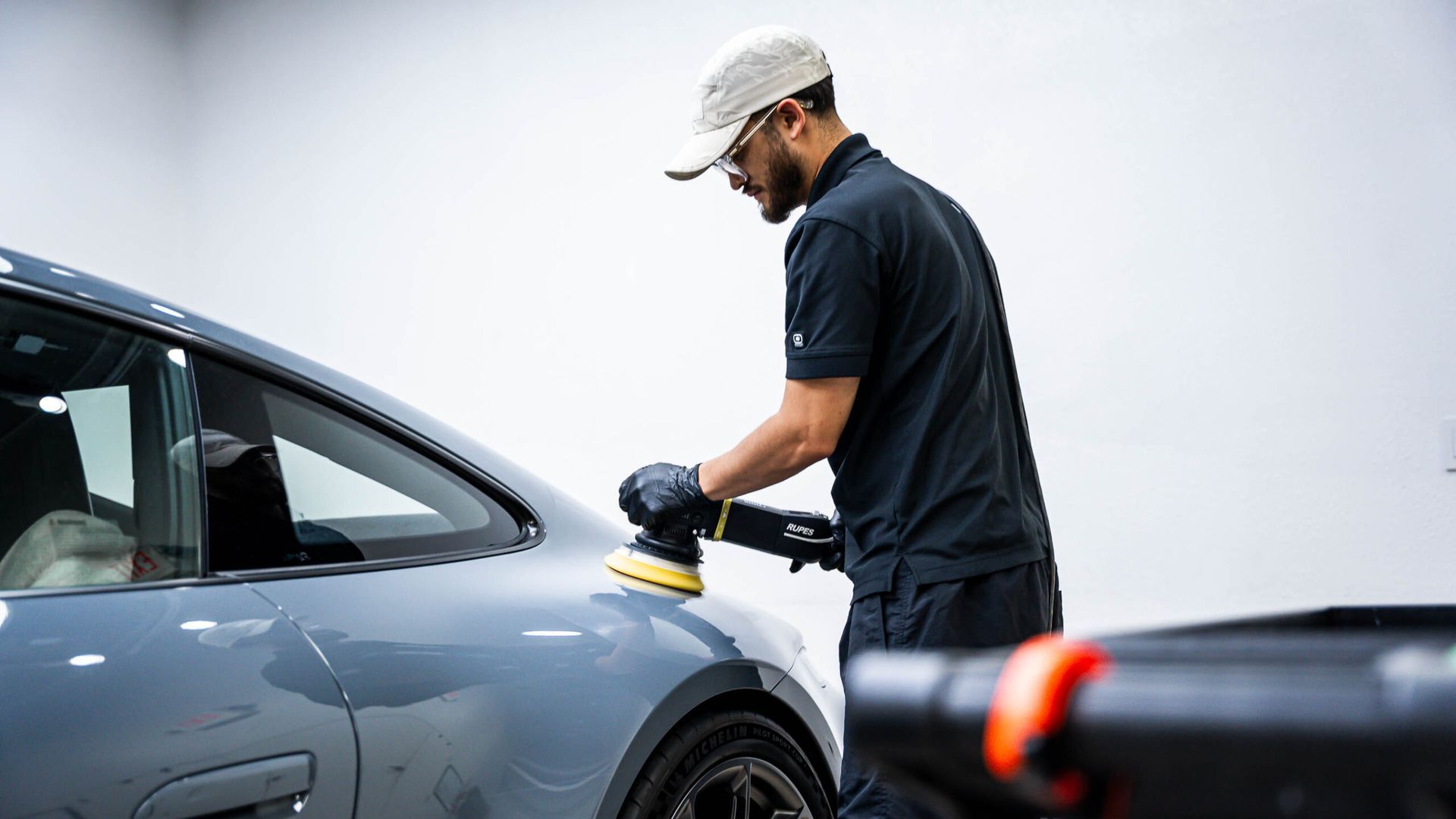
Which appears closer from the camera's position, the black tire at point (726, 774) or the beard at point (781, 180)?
the black tire at point (726, 774)

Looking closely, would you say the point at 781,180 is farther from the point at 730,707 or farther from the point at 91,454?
the point at 91,454

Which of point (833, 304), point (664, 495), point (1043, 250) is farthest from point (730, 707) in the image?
point (1043, 250)

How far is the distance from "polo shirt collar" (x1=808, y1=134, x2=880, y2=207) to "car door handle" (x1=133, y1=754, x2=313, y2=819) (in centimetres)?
109

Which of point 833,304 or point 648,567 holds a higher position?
point 833,304

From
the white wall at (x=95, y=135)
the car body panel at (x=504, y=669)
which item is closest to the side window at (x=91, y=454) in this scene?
the car body panel at (x=504, y=669)

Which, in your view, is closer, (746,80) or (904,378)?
(904,378)

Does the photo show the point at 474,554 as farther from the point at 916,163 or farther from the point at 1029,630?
the point at 916,163

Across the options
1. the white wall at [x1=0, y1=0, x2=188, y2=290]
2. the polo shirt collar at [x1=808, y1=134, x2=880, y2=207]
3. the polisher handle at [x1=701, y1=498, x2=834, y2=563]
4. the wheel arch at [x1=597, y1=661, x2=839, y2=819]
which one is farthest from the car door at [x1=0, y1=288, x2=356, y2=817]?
the white wall at [x1=0, y1=0, x2=188, y2=290]

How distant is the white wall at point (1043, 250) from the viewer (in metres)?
3.02

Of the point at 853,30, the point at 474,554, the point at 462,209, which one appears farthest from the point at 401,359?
the point at 474,554

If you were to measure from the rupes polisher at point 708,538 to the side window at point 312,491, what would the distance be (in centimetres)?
21

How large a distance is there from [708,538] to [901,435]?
0.40m

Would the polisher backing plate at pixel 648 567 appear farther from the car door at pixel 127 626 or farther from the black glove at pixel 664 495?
the car door at pixel 127 626

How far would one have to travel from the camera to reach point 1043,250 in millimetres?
3416
